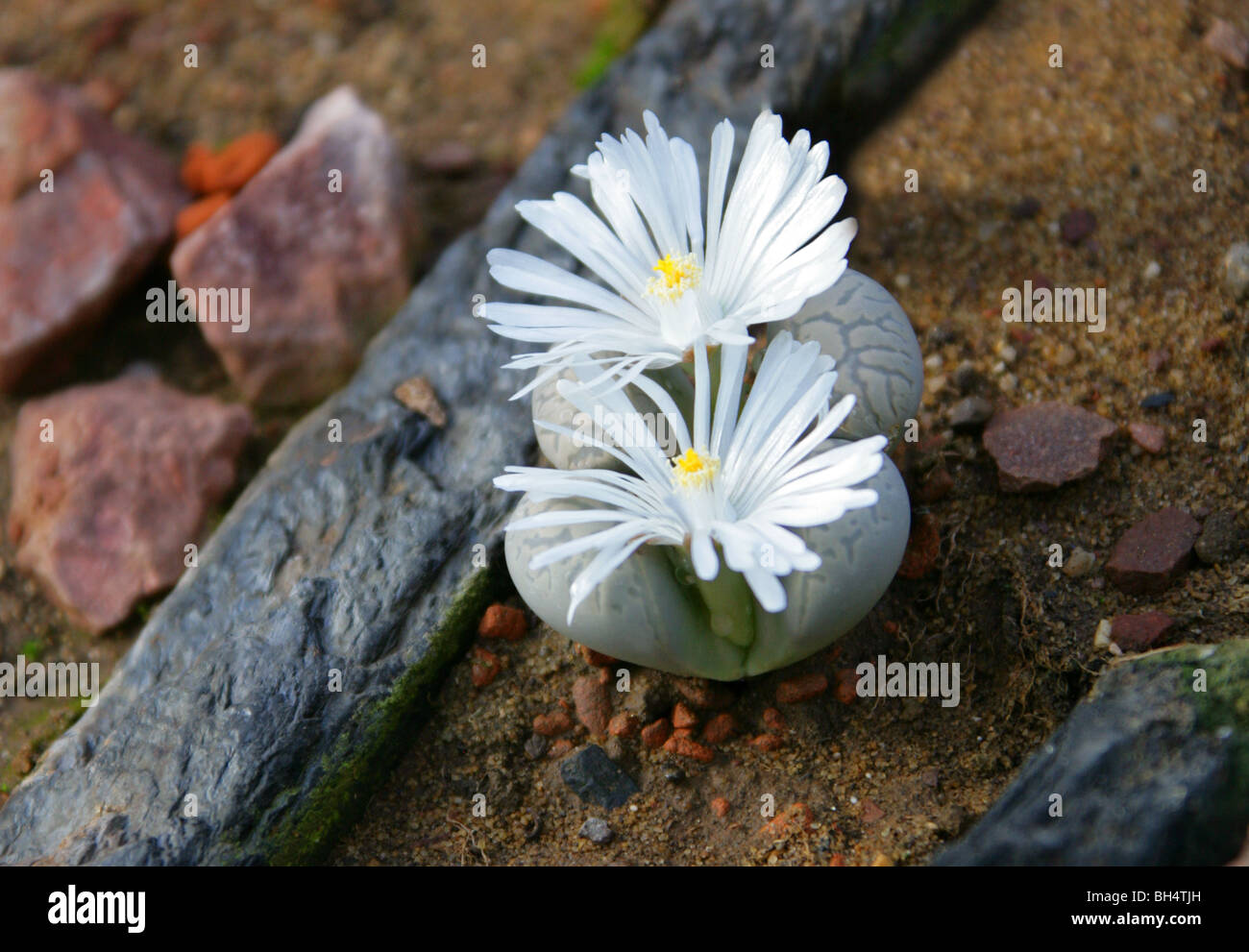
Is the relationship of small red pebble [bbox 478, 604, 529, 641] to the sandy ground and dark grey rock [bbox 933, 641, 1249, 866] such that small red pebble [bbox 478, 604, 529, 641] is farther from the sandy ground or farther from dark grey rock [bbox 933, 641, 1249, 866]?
dark grey rock [bbox 933, 641, 1249, 866]

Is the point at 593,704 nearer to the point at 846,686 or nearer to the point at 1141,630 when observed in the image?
the point at 846,686

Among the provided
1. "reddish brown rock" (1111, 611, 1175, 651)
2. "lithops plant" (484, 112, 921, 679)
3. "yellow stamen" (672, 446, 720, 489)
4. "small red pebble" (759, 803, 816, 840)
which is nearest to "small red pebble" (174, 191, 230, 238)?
"lithops plant" (484, 112, 921, 679)

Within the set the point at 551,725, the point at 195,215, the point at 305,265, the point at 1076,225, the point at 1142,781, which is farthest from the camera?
the point at 195,215

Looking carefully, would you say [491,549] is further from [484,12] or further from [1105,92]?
[484,12]

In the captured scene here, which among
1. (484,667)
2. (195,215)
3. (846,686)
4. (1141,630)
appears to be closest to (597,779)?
(484,667)

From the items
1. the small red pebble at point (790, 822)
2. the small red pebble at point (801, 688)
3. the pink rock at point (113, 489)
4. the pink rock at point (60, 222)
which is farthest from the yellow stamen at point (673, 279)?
the pink rock at point (60, 222)

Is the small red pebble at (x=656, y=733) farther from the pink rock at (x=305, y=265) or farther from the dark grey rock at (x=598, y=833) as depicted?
the pink rock at (x=305, y=265)
